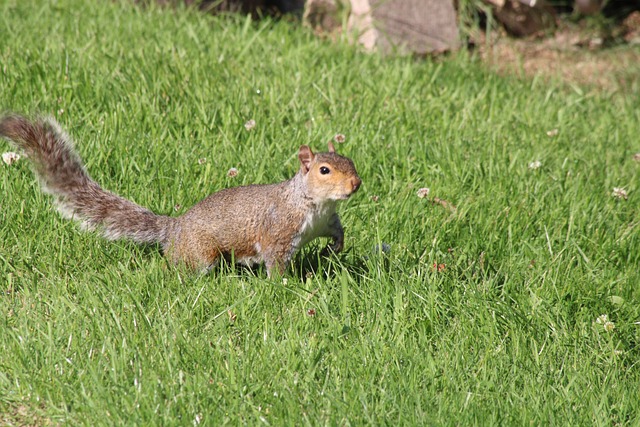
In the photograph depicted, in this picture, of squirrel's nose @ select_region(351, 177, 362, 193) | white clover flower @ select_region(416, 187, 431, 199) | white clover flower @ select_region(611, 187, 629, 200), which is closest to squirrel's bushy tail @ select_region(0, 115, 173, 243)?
squirrel's nose @ select_region(351, 177, 362, 193)

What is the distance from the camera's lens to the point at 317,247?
11.6 feet

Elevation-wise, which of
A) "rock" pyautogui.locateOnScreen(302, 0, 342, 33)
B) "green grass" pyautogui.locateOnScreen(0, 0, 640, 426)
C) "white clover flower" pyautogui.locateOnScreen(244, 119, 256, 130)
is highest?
"rock" pyautogui.locateOnScreen(302, 0, 342, 33)

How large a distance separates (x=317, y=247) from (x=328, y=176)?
1.86 feet

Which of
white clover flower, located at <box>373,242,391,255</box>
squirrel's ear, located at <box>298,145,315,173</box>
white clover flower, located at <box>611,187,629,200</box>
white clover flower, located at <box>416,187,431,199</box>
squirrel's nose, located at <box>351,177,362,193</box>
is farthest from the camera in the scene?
white clover flower, located at <box>611,187,629,200</box>

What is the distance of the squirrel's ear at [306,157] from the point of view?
3119mm

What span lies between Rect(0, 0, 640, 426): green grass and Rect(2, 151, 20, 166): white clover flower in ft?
0.07

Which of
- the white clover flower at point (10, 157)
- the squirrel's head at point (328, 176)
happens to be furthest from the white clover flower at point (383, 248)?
the white clover flower at point (10, 157)

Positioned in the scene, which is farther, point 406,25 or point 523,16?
point 523,16

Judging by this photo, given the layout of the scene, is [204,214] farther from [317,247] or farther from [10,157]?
[10,157]

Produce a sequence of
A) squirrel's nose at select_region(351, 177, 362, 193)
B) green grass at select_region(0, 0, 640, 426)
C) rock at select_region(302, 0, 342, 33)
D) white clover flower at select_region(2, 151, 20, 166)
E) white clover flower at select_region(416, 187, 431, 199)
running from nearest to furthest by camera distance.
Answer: green grass at select_region(0, 0, 640, 426), squirrel's nose at select_region(351, 177, 362, 193), white clover flower at select_region(2, 151, 20, 166), white clover flower at select_region(416, 187, 431, 199), rock at select_region(302, 0, 342, 33)

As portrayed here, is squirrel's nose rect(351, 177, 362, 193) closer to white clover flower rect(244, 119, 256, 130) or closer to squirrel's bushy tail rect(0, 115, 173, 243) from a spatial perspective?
squirrel's bushy tail rect(0, 115, 173, 243)

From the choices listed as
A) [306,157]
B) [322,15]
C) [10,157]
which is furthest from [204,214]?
[322,15]

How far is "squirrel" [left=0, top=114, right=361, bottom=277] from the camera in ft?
10.4

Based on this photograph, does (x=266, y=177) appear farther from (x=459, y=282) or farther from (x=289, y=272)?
(x=459, y=282)
